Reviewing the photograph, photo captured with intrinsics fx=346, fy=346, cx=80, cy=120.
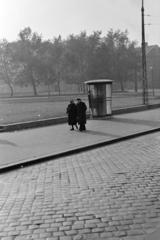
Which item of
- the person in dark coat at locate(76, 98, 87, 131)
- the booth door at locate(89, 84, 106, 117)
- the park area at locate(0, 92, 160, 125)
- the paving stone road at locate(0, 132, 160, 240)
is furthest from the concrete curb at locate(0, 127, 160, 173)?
the park area at locate(0, 92, 160, 125)

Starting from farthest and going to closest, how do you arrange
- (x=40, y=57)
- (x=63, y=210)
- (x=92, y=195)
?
(x=40, y=57), (x=92, y=195), (x=63, y=210)

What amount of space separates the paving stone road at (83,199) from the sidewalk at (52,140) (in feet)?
2.49

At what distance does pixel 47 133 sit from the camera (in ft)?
46.5

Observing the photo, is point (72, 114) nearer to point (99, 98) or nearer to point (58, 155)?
point (99, 98)

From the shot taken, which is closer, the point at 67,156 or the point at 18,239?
the point at 18,239

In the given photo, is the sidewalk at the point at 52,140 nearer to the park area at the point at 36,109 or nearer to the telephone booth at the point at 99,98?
the telephone booth at the point at 99,98

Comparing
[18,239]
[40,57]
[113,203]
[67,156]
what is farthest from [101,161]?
[40,57]

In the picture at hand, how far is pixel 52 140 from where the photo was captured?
12.3 m

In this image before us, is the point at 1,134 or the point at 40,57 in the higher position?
the point at 40,57

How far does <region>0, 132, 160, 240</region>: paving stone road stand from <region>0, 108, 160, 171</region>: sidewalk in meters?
0.76

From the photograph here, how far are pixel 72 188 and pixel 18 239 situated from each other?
2.26 meters

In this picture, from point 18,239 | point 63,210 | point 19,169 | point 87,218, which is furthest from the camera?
point 19,169

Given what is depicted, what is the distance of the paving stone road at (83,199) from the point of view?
4441 millimetres

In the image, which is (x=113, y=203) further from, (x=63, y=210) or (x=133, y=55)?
(x=133, y=55)
